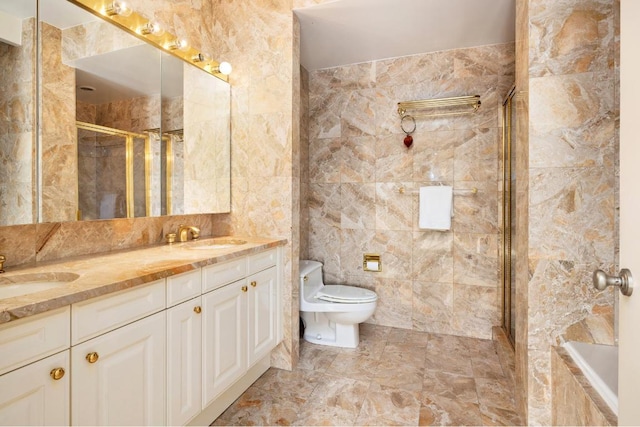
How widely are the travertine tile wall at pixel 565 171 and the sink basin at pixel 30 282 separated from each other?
6.46 ft

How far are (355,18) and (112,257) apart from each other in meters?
2.08

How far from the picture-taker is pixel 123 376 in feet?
3.63

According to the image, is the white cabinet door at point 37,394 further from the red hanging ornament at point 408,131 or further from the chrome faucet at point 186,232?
the red hanging ornament at point 408,131

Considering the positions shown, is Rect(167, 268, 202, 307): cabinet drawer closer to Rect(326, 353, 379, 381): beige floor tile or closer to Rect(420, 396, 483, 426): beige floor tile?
Rect(326, 353, 379, 381): beige floor tile

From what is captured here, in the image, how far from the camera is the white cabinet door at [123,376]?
0.98m

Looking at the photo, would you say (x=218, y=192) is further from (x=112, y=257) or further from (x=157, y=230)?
(x=112, y=257)

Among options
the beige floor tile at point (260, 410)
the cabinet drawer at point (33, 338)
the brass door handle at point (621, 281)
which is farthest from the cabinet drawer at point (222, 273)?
the brass door handle at point (621, 281)

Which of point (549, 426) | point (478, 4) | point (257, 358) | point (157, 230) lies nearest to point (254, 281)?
point (257, 358)

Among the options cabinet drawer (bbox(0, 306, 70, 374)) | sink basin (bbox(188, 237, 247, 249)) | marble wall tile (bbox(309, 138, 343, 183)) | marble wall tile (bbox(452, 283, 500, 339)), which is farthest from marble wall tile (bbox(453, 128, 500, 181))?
cabinet drawer (bbox(0, 306, 70, 374))

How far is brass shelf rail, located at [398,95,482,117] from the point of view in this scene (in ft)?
8.43

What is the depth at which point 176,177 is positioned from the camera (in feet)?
6.39

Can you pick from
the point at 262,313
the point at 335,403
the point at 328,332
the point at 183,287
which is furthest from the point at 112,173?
the point at 328,332

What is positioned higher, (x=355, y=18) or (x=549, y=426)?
(x=355, y=18)

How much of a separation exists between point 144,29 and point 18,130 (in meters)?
0.84
